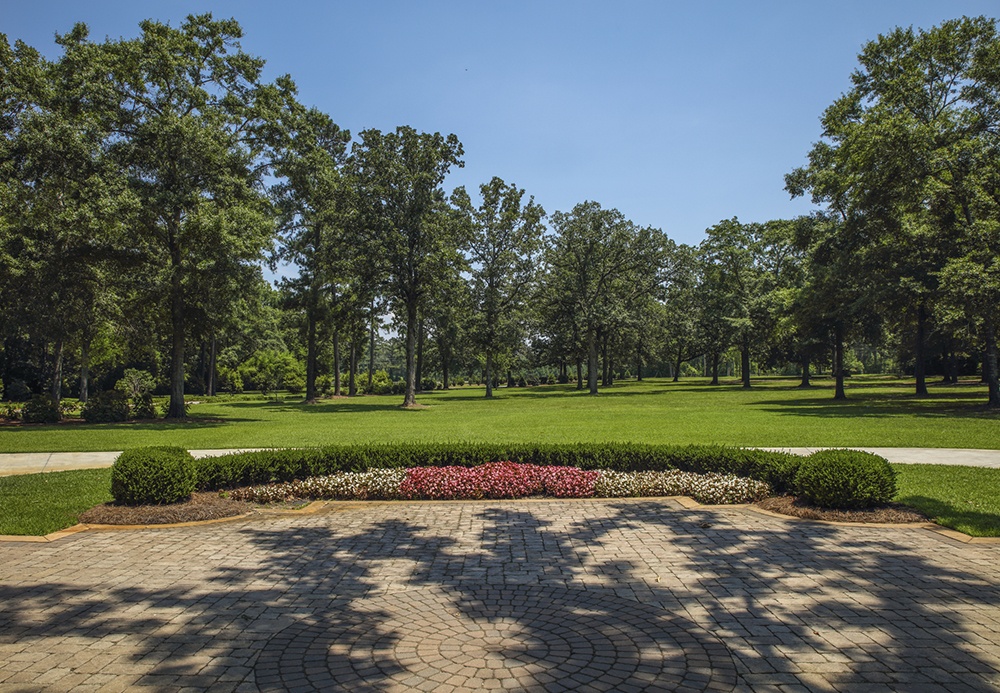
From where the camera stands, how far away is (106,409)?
26.0 m

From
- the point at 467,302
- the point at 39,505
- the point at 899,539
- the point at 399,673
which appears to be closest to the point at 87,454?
the point at 39,505

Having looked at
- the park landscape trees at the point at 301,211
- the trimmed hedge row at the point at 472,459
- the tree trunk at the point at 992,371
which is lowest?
the trimmed hedge row at the point at 472,459

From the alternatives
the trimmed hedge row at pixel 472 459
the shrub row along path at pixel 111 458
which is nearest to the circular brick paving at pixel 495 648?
the trimmed hedge row at pixel 472 459

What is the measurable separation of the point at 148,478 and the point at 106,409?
65.4ft

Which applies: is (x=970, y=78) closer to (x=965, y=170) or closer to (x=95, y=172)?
(x=965, y=170)

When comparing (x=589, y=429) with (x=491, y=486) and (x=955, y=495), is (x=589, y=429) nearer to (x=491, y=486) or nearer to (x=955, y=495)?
(x=491, y=486)

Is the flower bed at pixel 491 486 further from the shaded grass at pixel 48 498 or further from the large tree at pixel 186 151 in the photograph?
the large tree at pixel 186 151

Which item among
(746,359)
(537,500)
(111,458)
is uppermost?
(746,359)

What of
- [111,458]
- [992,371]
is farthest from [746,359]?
[111,458]

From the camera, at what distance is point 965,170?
1041 inches

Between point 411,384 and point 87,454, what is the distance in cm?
2219

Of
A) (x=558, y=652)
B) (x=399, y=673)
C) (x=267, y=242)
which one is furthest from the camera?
(x=267, y=242)

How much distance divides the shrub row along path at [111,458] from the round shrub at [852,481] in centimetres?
513

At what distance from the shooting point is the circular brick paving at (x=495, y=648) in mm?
4223
